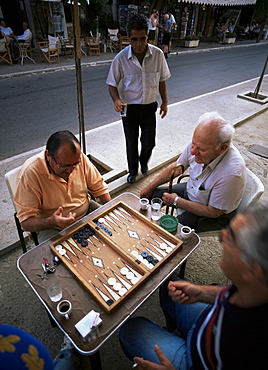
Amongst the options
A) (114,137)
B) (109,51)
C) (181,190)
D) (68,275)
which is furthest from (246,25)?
(68,275)

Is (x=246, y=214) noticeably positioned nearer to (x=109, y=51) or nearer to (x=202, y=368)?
(x=202, y=368)

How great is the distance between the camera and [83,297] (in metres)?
1.58

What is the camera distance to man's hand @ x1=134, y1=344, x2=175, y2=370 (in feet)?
4.67

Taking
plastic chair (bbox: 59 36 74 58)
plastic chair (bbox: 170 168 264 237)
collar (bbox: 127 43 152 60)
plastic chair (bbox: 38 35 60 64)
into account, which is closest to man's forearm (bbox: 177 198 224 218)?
plastic chair (bbox: 170 168 264 237)

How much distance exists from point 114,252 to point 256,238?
1187mm

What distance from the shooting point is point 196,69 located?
40.3 feet

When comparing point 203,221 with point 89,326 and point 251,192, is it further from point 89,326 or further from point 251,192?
point 89,326

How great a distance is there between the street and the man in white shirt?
12.7ft

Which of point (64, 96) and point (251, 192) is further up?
point (251, 192)

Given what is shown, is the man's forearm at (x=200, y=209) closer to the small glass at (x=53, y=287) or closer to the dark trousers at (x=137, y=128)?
the small glass at (x=53, y=287)

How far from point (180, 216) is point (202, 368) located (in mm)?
1443

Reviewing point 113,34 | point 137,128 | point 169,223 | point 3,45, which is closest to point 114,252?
point 169,223

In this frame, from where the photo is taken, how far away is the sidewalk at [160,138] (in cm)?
344

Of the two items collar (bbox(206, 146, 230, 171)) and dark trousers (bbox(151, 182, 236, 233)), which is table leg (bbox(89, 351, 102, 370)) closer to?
dark trousers (bbox(151, 182, 236, 233))
